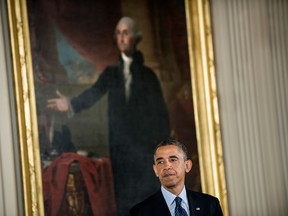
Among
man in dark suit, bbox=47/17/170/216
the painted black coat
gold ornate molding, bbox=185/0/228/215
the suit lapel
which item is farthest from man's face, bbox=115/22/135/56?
the suit lapel

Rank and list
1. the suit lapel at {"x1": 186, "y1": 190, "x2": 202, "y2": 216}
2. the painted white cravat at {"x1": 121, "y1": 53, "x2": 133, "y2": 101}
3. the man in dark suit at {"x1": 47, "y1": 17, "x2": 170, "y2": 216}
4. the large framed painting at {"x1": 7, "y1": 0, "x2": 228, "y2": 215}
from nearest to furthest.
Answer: the suit lapel at {"x1": 186, "y1": 190, "x2": 202, "y2": 216} → the large framed painting at {"x1": 7, "y1": 0, "x2": 228, "y2": 215} → the man in dark suit at {"x1": 47, "y1": 17, "x2": 170, "y2": 216} → the painted white cravat at {"x1": 121, "y1": 53, "x2": 133, "y2": 101}

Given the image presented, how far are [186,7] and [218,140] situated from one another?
2.28 meters

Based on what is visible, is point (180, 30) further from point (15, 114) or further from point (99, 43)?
point (15, 114)

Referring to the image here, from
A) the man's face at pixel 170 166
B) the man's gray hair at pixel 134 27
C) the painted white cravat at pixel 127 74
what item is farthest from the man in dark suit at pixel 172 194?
the man's gray hair at pixel 134 27

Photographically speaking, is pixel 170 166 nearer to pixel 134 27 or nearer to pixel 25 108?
pixel 25 108

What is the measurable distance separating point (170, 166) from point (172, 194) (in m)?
0.20

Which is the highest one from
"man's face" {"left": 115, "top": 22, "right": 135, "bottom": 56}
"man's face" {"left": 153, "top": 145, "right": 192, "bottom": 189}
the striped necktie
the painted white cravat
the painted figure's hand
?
"man's face" {"left": 115, "top": 22, "right": 135, "bottom": 56}

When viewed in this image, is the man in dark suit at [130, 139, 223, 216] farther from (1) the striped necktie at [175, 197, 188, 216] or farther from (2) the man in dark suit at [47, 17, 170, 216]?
(2) the man in dark suit at [47, 17, 170, 216]

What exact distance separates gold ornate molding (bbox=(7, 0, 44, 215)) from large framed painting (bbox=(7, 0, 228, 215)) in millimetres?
15

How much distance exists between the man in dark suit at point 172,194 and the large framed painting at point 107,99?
596cm

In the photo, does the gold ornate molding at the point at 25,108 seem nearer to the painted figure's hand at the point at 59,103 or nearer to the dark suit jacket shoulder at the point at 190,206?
the painted figure's hand at the point at 59,103

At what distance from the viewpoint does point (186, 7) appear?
12008 millimetres

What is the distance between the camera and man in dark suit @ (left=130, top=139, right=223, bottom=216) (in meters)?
4.49

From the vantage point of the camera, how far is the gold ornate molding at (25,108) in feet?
34.0
